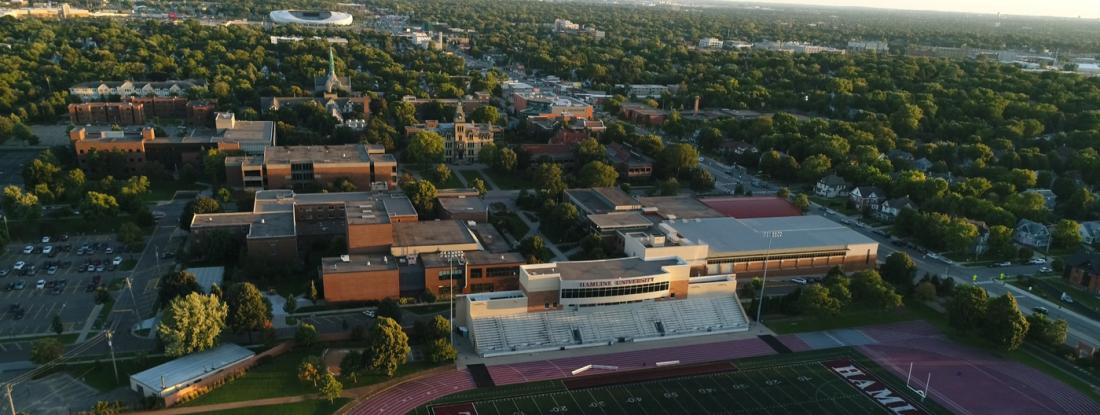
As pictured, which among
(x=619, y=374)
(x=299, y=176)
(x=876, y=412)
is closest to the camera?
(x=876, y=412)

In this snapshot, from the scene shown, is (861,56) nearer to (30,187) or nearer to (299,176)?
(299,176)

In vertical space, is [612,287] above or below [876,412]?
above

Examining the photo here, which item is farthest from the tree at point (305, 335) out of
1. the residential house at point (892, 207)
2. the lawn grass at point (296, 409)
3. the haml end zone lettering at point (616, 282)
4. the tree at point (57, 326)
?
the residential house at point (892, 207)

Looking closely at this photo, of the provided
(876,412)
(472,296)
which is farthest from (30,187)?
(876,412)

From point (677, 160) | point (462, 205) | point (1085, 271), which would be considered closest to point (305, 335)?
point (462, 205)

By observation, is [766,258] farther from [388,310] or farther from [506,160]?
[506,160]

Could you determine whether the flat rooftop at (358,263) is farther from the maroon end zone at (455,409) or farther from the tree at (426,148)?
the tree at (426,148)

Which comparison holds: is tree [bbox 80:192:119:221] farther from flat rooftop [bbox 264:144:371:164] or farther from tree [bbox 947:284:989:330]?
tree [bbox 947:284:989:330]
